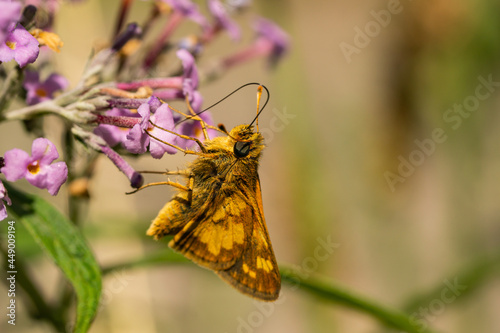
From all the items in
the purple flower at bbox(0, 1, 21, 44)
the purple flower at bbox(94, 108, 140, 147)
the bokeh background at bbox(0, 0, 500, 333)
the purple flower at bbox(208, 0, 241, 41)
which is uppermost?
the purple flower at bbox(0, 1, 21, 44)

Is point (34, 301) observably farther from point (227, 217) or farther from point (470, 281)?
point (470, 281)

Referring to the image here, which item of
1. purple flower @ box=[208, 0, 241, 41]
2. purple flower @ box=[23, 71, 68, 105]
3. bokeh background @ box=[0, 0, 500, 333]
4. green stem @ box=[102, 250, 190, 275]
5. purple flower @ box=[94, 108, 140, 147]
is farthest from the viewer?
bokeh background @ box=[0, 0, 500, 333]

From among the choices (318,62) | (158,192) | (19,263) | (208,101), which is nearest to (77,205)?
(19,263)

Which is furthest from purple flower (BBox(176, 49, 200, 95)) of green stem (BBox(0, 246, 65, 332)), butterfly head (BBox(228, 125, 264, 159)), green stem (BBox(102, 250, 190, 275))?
green stem (BBox(0, 246, 65, 332))

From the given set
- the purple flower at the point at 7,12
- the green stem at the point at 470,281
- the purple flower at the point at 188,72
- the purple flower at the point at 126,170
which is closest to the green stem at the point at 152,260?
the purple flower at the point at 126,170

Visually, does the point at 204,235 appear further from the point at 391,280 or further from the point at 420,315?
the point at 391,280

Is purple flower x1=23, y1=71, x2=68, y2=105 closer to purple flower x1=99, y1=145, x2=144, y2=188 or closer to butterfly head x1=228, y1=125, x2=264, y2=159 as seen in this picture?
purple flower x1=99, y1=145, x2=144, y2=188
